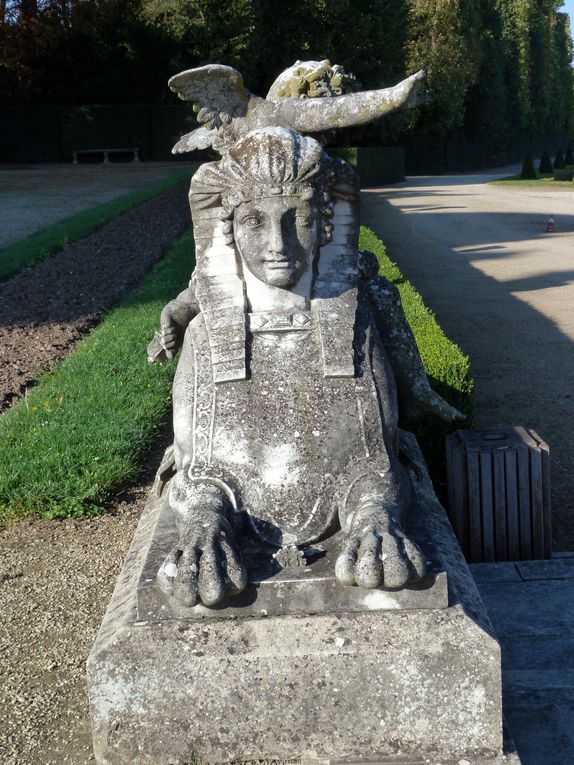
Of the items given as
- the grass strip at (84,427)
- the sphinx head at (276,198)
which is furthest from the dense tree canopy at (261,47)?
the sphinx head at (276,198)

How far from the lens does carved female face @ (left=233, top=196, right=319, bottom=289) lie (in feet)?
10.2

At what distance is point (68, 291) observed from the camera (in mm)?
10812

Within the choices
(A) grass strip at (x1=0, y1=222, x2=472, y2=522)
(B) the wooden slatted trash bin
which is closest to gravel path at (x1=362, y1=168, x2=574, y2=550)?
→ (B) the wooden slatted trash bin

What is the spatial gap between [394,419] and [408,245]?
549 inches

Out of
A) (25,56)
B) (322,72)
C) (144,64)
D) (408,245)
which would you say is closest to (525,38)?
(144,64)

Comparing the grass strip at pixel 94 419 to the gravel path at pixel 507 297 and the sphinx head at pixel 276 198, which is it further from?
the sphinx head at pixel 276 198

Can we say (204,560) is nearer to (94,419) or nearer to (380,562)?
(380,562)

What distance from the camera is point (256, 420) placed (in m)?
3.16

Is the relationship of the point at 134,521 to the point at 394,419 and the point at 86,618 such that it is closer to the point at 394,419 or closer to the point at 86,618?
the point at 86,618

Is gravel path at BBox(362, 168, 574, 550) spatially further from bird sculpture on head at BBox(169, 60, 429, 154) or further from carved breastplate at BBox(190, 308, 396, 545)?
bird sculpture on head at BBox(169, 60, 429, 154)

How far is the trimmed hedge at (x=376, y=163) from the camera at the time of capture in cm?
3165

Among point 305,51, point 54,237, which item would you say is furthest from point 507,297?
point 305,51

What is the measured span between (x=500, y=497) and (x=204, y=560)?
2.09m

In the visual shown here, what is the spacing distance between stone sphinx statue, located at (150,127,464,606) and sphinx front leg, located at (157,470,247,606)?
17 mm
